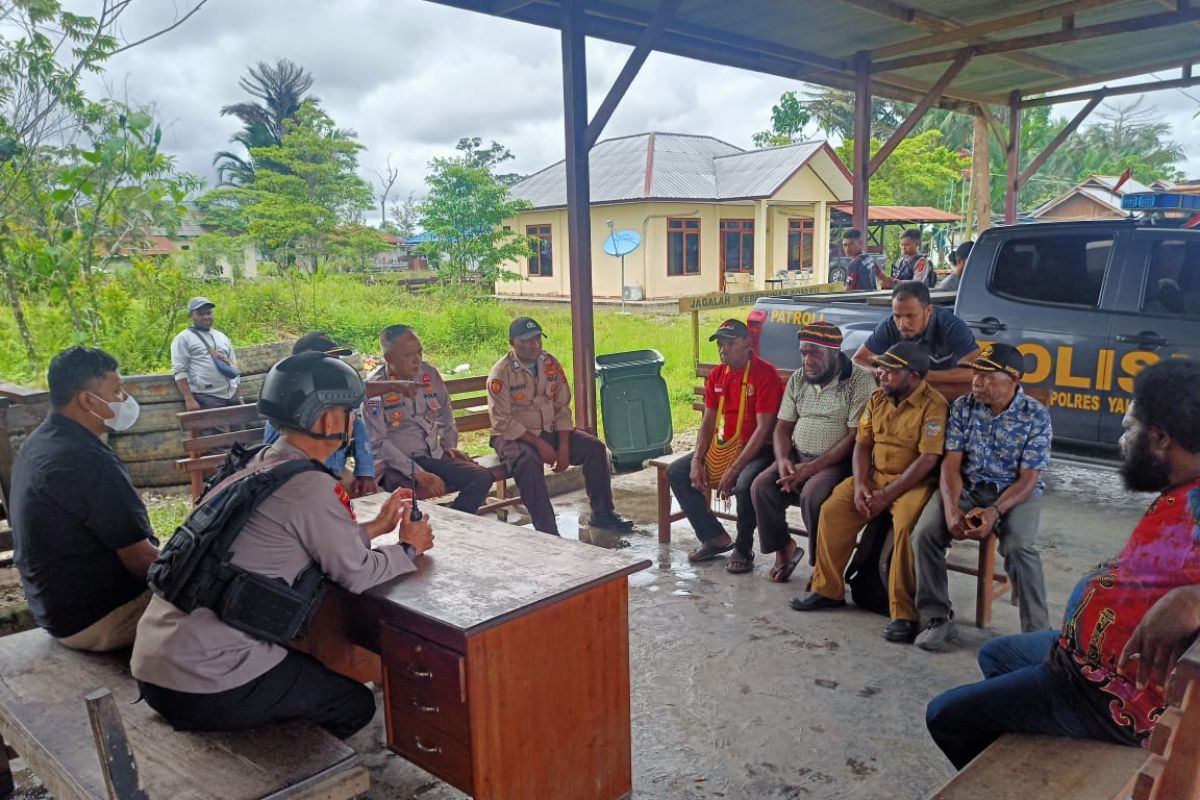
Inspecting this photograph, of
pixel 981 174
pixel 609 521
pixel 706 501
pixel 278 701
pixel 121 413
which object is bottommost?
pixel 609 521

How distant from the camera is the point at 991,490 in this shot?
4.00 metres

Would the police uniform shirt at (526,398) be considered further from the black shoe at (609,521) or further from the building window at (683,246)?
the building window at (683,246)

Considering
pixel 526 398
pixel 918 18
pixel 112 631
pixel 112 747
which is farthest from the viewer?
pixel 918 18

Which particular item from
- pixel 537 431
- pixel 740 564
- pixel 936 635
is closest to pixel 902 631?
pixel 936 635

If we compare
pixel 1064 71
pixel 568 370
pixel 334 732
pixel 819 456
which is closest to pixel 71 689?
pixel 334 732

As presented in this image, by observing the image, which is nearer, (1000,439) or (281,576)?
(281,576)

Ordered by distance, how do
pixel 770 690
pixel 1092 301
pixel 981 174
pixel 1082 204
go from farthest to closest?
pixel 1082 204
pixel 981 174
pixel 1092 301
pixel 770 690

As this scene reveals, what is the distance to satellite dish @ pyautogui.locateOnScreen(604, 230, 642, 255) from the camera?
890 inches

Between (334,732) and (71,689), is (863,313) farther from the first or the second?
(71,689)

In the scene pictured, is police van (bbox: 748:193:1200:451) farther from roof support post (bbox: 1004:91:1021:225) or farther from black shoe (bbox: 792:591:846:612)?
roof support post (bbox: 1004:91:1021:225)

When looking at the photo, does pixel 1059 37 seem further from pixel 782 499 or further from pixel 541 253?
pixel 541 253

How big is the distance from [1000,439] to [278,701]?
3248 millimetres

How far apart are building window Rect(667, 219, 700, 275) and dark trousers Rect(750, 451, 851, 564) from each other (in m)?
19.9

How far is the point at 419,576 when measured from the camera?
2.71m
